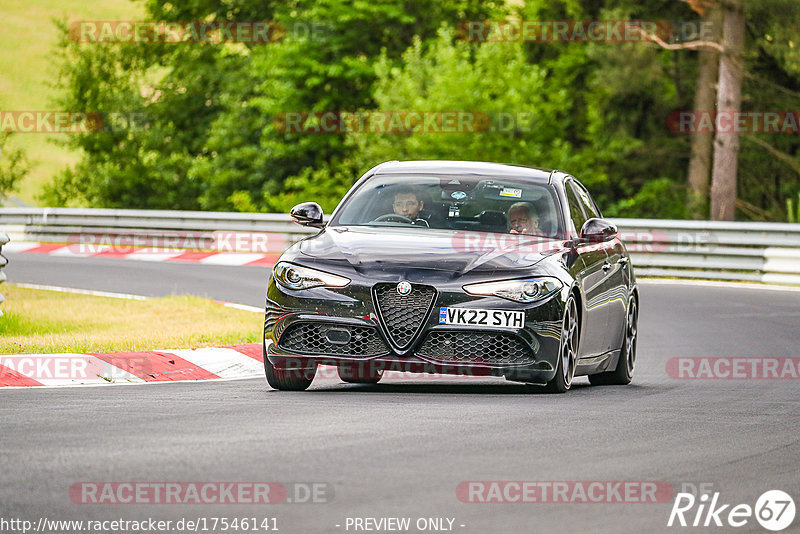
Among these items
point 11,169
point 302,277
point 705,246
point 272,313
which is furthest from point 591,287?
point 11,169

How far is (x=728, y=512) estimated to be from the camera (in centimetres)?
635

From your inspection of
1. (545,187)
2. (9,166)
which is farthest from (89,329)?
(9,166)

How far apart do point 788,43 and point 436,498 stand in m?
32.4

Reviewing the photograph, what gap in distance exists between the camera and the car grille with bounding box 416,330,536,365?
32.1 ft

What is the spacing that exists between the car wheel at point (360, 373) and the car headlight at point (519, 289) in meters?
0.81

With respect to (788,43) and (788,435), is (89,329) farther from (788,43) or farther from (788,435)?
(788,43)

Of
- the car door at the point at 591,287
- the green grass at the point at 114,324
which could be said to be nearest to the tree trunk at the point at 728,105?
the green grass at the point at 114,324

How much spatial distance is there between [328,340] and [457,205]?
1.69 m

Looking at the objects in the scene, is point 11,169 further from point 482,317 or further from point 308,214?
point 482,317

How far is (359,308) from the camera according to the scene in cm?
980

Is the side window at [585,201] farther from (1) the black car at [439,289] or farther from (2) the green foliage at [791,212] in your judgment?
(2) the green foliage at [791,212]

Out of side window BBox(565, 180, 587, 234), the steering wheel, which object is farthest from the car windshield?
side window BBox(565, 180, 587, 234)

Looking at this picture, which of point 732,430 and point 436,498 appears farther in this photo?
point 732,430

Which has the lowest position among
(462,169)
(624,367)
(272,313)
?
(624,367)
